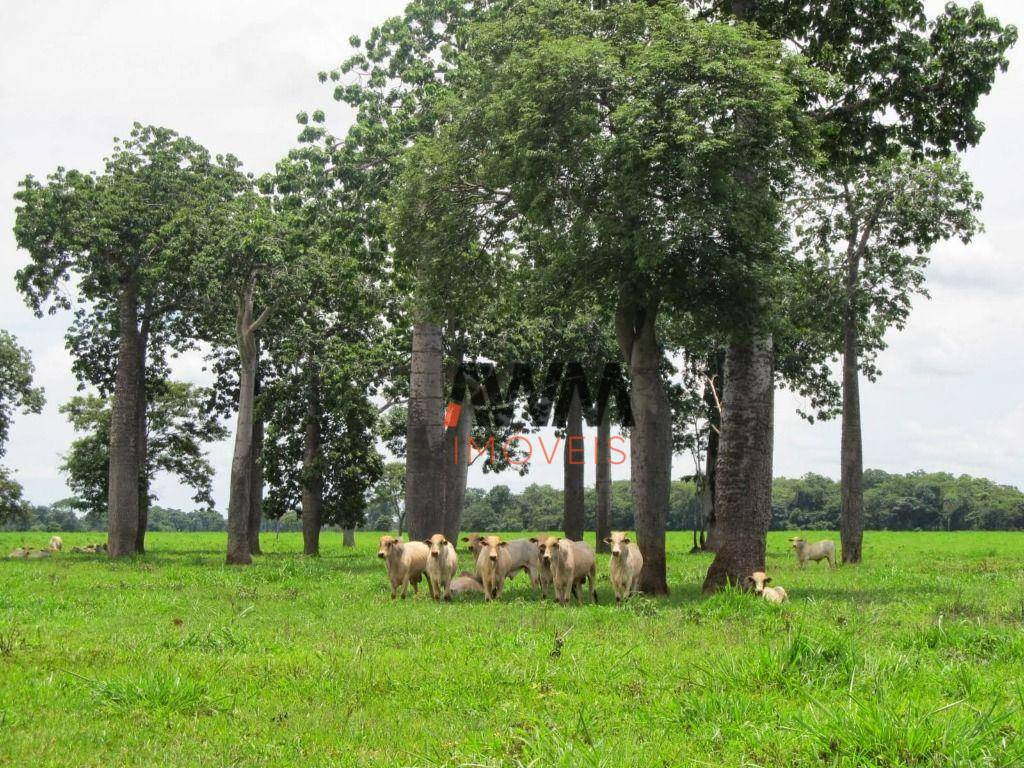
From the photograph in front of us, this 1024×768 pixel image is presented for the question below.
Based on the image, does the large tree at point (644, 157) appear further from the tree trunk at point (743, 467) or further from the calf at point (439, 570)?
the calf at point (439, 570)

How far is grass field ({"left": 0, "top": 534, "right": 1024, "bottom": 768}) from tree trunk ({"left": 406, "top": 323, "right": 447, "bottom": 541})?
12907 mm

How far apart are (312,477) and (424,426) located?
45.0 feet

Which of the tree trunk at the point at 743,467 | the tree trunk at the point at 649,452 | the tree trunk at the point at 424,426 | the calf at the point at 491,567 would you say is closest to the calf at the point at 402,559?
the calf at the point at 491,567

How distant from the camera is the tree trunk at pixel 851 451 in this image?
1323 inches

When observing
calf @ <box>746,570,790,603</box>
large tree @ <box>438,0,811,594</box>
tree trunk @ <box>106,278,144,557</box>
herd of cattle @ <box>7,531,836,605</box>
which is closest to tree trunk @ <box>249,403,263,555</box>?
tree trunk @ <box>106,278,144,557</box>

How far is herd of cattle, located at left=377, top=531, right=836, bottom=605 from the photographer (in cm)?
1831

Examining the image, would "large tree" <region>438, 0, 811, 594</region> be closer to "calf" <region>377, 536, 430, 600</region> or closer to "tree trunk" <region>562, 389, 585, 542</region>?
"calf" <region>377, 536, 430, 600</region>

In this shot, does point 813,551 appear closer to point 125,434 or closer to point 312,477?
point 312,477

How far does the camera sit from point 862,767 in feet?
21.1

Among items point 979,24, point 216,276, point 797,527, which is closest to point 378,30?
point 216,276

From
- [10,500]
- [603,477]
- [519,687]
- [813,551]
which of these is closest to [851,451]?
[813,551]

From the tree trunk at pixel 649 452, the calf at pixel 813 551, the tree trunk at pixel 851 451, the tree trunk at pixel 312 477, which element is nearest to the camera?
the tree trunk at pixel 649 452

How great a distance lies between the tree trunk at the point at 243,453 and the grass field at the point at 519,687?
16.6 metres

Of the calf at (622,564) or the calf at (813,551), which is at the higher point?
the calf at (622,564)
